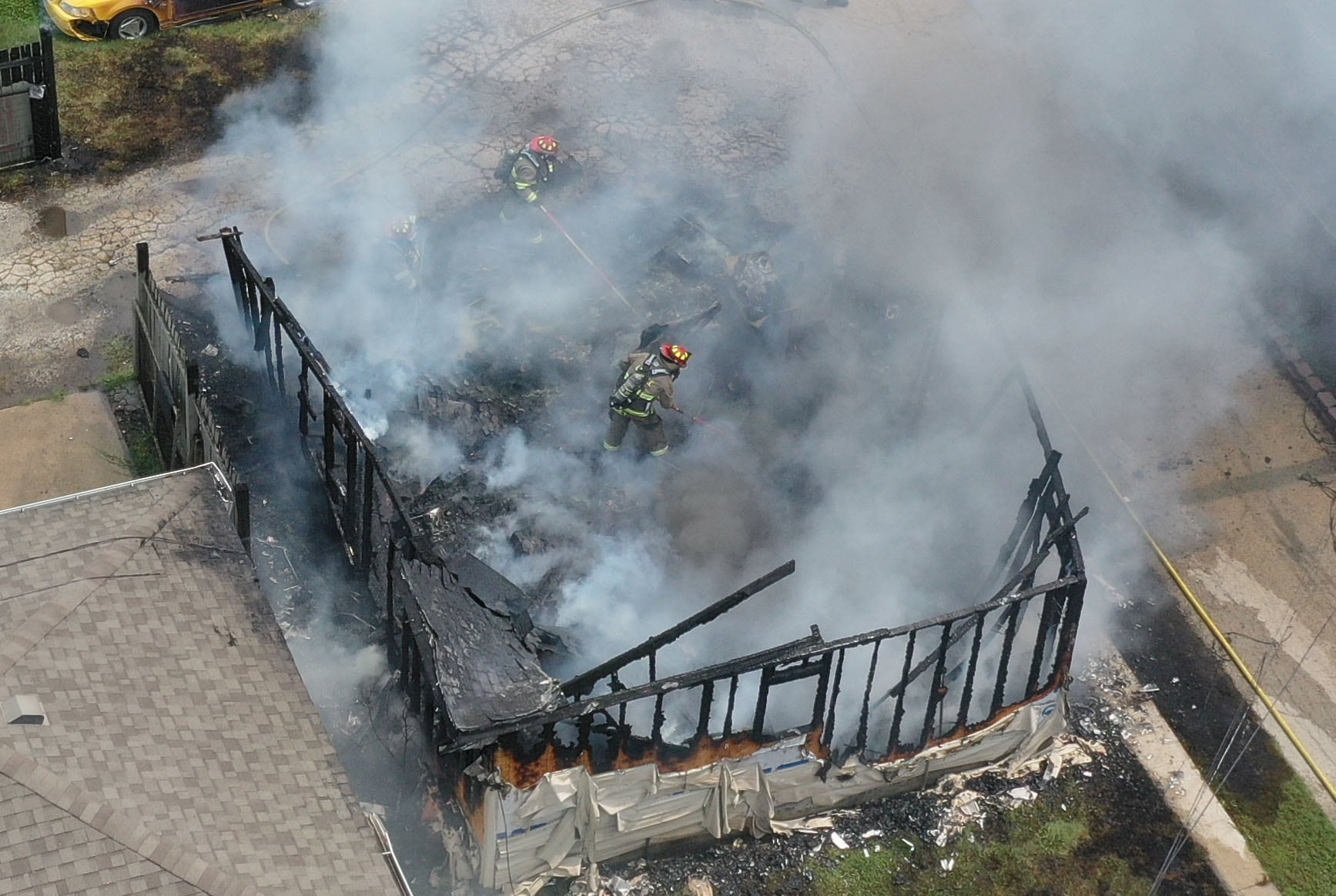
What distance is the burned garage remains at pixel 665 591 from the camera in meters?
8.75

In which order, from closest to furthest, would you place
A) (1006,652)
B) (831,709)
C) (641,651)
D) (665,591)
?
(641,651), (831,709), (1006,652), (665,591)

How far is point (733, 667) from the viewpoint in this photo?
8.41 meters

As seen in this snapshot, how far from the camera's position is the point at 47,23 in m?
16.8

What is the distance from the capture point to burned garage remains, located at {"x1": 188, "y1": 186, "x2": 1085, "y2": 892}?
875cm

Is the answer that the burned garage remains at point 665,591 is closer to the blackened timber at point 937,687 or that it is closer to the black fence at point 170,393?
the blackened timber at point 937,687

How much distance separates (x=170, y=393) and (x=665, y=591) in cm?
428

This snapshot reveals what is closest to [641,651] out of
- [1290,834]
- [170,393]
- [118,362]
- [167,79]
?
[170,393]

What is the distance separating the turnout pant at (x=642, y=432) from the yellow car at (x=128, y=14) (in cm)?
852

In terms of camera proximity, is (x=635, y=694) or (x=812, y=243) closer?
(x=635, y=694)

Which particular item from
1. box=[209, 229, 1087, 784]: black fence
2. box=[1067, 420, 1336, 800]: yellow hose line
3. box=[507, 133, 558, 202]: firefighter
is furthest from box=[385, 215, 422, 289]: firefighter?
box=[1067, 420, 1336, 800]: yellow hose line

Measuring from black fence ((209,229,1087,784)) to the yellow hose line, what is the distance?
3.45 ft

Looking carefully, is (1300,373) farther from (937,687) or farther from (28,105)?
(28,105)

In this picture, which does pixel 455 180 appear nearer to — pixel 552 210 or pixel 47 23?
pixel 552 210

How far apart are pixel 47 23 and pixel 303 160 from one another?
14.1 feet
